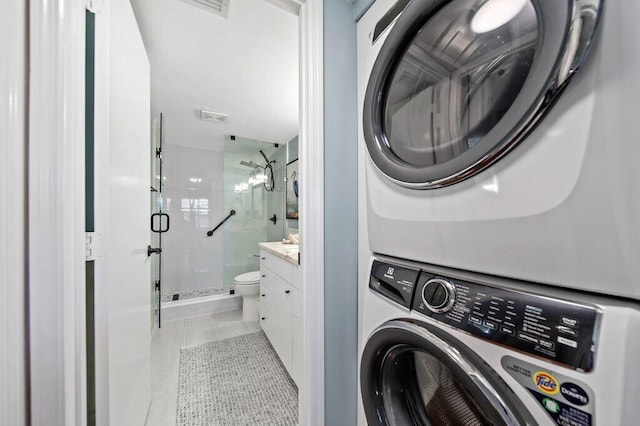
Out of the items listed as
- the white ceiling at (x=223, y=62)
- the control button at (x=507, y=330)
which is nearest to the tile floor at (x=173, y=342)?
the control button at (x=507, y=330)

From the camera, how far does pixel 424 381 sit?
65cm

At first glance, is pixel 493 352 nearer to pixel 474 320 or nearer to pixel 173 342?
pixel 474 320

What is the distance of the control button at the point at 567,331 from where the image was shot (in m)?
0.34

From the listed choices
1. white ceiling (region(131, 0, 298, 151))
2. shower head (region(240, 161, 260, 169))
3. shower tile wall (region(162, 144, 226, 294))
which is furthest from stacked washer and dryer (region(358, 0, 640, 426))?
shower tile wall (region(162, 144, 226, 294))

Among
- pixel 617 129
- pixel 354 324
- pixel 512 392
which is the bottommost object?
pixel 354 324

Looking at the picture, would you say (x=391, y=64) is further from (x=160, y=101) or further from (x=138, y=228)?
(x=160, y=101)

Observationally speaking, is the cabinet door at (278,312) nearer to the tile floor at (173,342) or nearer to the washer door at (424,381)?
the tile floor at (173,342)

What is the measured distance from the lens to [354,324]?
3.13 ft

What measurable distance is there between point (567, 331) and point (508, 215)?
199mm

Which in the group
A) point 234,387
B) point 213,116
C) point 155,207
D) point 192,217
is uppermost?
point 213,116

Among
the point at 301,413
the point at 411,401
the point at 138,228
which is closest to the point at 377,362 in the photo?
the point at 411,401

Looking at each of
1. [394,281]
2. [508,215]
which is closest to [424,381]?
[394,281]

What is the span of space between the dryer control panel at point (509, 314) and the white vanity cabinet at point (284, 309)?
86 centimetres

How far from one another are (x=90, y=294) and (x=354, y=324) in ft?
3.04
